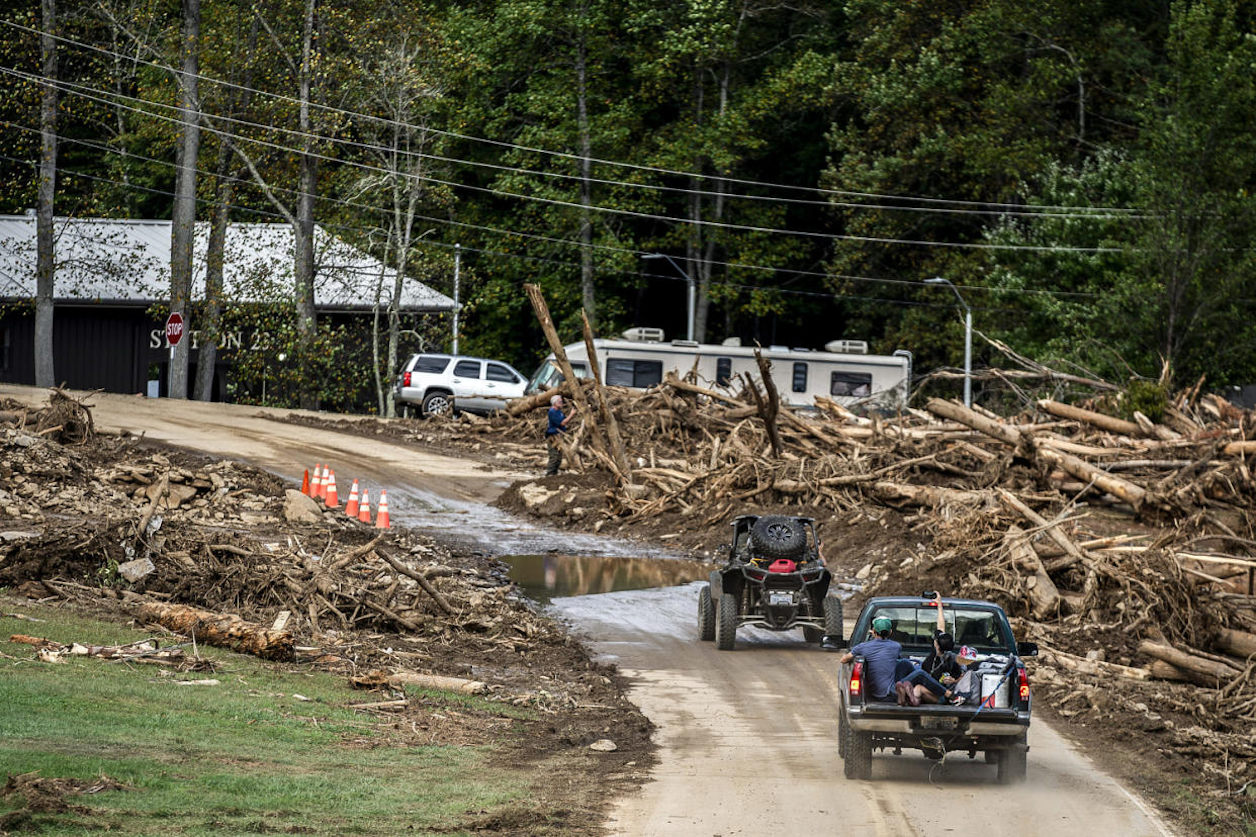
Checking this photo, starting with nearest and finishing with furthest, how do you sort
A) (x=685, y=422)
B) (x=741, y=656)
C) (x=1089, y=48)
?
(x=741, y=656) → (x=685, y=422) → (x=1089, y=48)

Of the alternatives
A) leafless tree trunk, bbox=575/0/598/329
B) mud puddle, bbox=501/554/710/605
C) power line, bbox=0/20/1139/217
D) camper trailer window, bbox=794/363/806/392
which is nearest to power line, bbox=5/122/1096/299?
leafless tree trunk, bbox=575/0/598/329

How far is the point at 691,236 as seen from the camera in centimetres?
5756

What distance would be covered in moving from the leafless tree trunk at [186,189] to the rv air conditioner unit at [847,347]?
64.5 feet

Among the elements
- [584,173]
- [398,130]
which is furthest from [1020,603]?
[584,173]

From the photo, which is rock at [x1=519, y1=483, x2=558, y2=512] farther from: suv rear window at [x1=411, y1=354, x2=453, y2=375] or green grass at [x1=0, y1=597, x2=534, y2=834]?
green grass at [x1=0, y1=597, x2=534, y2=834]

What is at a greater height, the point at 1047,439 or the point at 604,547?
the point at 1047,439

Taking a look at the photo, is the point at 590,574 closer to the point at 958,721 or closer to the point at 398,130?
the point at 958,721

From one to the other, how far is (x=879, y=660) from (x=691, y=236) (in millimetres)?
46229

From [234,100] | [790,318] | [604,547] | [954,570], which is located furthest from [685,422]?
[790,318]

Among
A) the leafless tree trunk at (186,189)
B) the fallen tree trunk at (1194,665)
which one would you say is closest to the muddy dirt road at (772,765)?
the fallen tree trunk at (1194,665)

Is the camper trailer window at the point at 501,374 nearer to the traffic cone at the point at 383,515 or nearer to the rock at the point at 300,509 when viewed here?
the traffic cone at the point at 383,515

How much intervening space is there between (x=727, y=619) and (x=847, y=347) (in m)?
28.1

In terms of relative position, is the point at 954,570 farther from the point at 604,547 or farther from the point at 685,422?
the point at 685,422

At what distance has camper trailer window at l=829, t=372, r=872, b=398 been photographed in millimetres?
44562
